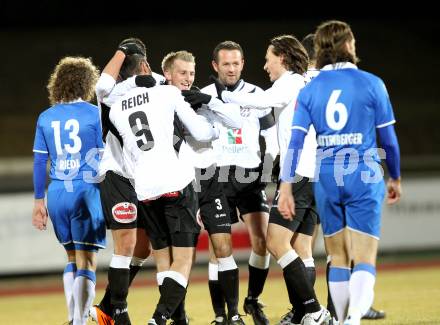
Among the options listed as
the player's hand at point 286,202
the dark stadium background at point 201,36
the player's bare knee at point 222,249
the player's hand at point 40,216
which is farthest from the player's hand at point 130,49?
the dark stadium background at point 201,36

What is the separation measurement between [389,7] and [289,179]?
63.8 feet

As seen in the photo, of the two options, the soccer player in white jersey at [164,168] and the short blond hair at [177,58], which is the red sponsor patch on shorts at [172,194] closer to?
the soccer player in white jersey at [164,168]

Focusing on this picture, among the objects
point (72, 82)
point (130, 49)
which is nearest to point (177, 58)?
point (130, 49)

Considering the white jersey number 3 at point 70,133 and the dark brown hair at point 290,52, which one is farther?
the dark brown hair at point 290,52

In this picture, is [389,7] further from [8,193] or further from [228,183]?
[228,183]

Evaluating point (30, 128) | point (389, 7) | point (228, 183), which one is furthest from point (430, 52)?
point (228, 183)

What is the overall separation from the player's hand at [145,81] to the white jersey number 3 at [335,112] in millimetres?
1506

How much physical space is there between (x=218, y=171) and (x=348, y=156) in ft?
7.43

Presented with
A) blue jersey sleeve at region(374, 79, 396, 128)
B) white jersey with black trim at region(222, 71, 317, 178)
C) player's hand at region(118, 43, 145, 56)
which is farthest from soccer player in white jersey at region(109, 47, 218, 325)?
blue jersey sleeve at region(374, 79, 396, 128)

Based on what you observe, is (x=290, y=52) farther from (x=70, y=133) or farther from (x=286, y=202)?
(x=70, y=133)

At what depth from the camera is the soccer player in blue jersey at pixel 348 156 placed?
18.4 feet

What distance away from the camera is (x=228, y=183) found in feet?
25.5

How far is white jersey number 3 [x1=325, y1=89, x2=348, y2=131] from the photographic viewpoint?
18.5 ft

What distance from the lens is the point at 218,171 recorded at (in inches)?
304
